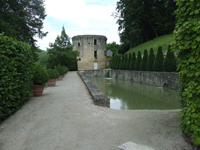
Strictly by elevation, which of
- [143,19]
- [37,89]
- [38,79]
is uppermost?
[143,19]

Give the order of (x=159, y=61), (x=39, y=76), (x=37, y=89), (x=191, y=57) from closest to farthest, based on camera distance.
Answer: (x=191, y=57) < (x=39, y=76) < (x=37, y=89) < (x=159, y=61)

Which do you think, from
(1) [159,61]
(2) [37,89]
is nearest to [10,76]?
(2) [37,89]

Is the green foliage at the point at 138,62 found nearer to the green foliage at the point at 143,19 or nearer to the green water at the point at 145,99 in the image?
the green water at the point at 145,99

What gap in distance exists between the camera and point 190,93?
239 cm

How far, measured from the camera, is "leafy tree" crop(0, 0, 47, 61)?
463 inches

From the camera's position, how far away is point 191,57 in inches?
94.4

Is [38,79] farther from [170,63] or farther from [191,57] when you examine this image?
[170,63]

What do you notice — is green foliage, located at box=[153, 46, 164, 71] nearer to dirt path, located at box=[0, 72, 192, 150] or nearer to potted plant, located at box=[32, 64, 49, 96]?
potted plant, located at box=[32, 64, 49, 96]

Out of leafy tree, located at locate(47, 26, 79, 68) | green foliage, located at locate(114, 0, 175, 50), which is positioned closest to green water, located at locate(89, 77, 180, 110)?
leafy tree, located at locate(47, 26, 79, 68)

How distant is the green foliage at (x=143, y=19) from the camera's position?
3169 centimetres

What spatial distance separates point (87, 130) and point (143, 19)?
33.9 meters

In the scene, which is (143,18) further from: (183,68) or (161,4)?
(183,68)

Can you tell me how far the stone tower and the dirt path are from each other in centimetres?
3353

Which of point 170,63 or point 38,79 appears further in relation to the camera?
point 170,63
